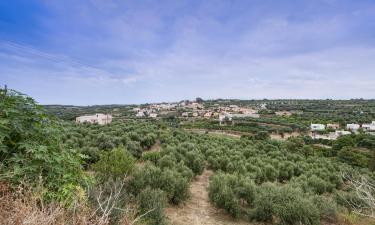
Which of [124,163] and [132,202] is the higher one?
[124,163]

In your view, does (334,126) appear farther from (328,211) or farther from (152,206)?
(152,206)

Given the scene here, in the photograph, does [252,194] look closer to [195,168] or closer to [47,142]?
[195,168]

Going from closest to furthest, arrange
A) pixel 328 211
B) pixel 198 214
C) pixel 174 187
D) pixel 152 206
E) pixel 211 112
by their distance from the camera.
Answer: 1. pixel 152 206
2. pixel 328 211
3. pixel 198 214
4. pixel 174 187
5. pixel 211 112

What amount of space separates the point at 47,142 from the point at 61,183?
1008 mm

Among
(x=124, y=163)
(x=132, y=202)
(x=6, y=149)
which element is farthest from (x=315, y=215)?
(x=6, y=149)

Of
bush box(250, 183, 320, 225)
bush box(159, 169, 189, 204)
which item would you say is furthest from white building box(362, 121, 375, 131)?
bush box(159, 169, 189, 204)

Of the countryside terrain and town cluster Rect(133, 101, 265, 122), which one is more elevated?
the countryside terrain

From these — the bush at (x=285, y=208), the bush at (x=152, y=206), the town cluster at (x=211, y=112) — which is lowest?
the town cluster at (x=211, y=112)

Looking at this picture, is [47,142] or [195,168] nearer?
[47,142]

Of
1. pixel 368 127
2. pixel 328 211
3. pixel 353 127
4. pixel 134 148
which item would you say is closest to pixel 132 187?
pixel 328 211

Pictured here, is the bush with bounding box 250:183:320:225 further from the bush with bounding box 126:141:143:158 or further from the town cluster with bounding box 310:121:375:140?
the town cluster with bounding box 310:121:375:140

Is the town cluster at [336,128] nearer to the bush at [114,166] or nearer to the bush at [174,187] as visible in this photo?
the bush at [174,187]

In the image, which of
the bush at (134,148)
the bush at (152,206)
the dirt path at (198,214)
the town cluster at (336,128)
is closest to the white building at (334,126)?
the town cluster at (336,128)

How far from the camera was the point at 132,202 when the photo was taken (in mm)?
8742
